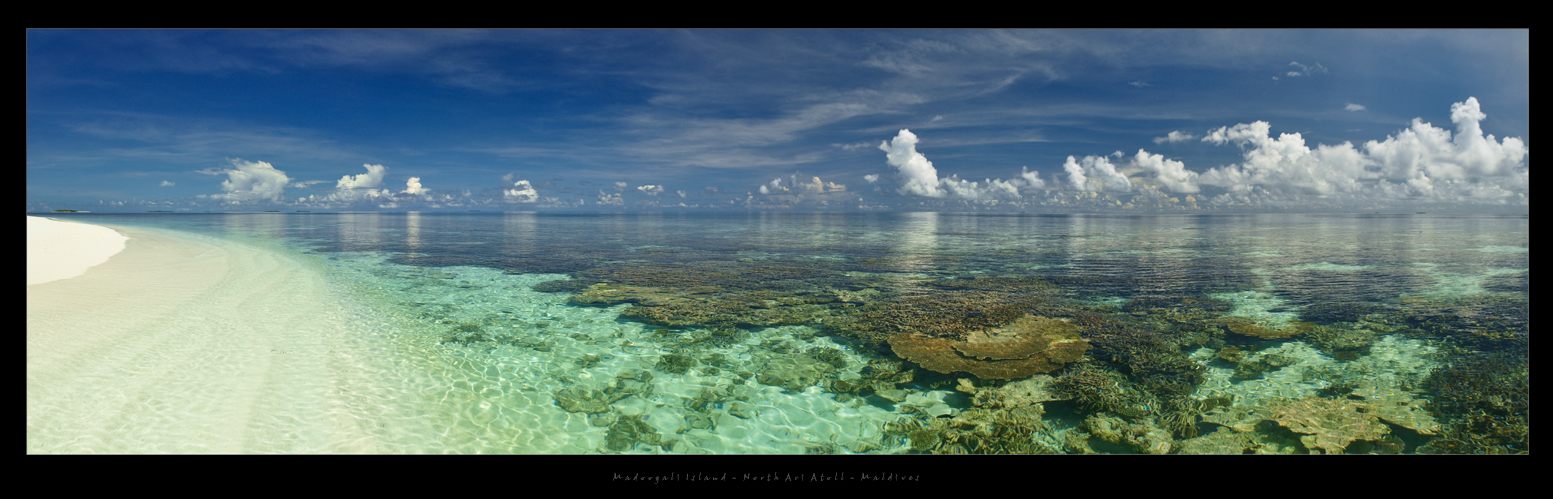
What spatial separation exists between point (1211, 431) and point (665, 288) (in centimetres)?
1450

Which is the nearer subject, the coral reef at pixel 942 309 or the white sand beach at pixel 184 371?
the white sand beach at pixel 184 371

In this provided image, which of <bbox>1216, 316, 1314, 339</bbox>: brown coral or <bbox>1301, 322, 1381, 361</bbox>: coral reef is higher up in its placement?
<bbox>1216, 316, 1314, 339</bbox>: brown coral

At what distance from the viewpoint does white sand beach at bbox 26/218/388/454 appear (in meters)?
7.17

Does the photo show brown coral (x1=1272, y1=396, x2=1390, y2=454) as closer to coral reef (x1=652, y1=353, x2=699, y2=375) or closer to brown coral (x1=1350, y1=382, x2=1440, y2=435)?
brown coral (x1=1350, y1=382, x2=1440, y2=435)

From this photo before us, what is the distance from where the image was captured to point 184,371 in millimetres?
9234

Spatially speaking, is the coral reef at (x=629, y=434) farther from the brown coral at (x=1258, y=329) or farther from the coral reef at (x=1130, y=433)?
the brown coral at (x=1258, y=329)

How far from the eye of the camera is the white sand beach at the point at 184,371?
282 inches

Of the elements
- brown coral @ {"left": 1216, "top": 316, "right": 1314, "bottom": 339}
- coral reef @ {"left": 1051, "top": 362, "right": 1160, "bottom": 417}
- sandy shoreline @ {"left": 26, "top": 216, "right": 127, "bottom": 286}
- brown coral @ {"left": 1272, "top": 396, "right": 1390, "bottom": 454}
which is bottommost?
brown coral @ {"left": 1272, "top": 396, "right": 1390, "bottom": 454}

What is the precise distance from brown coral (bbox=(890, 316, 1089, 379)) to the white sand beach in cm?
847

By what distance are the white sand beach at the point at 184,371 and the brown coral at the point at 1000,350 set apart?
8.47 metres

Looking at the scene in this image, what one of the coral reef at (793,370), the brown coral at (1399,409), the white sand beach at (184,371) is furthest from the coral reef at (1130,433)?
the white sand beach at (184,371)

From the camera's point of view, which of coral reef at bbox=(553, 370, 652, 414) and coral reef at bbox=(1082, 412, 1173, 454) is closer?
coral reef at bbox=(1082, 412, 1173, 454)

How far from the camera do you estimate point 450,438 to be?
24.6 feet

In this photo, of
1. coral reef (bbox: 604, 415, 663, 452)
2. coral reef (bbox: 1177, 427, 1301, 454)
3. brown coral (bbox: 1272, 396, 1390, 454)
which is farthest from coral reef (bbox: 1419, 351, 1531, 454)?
coral reef (bbox: 604, 415, 663, 452)
